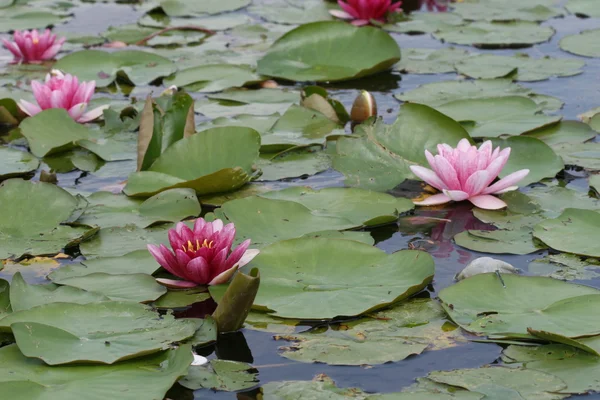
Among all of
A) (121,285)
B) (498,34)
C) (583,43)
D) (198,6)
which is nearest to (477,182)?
(121,285)

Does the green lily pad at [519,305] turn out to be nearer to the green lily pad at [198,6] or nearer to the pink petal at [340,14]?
the pink petal at [340,14]

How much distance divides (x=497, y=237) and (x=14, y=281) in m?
1.67

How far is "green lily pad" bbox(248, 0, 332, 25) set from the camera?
6.86m

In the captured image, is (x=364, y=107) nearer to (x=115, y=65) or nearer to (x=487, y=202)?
(x=487, y=202)

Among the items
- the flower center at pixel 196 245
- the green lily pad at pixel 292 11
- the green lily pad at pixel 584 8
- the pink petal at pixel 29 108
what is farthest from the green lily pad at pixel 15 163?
the green lily pad at pixel 584 8

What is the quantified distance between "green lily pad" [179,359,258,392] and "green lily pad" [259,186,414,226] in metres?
1.04

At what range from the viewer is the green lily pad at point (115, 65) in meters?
5.47

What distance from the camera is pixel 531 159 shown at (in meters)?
3.83

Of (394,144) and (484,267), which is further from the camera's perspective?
(394,144)

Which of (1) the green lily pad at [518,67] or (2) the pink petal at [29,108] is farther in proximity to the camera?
(1) the green lily pad at [518,67]

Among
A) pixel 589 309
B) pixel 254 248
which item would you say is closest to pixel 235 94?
pixel 254 248

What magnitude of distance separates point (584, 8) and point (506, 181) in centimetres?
380

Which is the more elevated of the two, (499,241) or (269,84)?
(499,241)

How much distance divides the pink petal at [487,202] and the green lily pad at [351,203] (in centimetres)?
25
